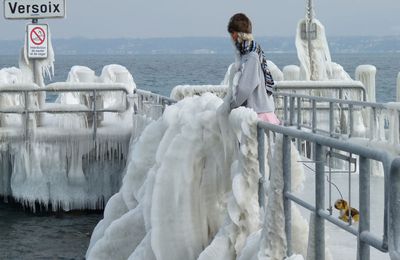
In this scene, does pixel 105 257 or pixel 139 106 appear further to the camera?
pixel 139 106

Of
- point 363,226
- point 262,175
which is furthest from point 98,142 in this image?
point 363,226

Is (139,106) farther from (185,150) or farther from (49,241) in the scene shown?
(185,150)

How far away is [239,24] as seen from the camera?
789cm

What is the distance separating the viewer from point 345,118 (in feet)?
52.9

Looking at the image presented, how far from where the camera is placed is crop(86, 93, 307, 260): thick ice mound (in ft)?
21.5

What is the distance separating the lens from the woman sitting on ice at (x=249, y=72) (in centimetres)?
775

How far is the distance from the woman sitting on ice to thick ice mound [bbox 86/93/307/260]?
274mm

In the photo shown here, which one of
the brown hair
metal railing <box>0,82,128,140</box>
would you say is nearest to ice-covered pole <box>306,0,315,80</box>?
metal railing <box>0,82,128,140</box>

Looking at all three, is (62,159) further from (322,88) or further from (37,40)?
(322,88)

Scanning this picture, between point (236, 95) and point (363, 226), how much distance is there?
317cm

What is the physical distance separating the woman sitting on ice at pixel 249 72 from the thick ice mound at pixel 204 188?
274mm

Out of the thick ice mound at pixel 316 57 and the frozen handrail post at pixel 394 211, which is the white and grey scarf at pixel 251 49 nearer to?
the frozen handrail post at pixel 394 211

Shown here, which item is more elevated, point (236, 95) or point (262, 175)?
point (236, 95)

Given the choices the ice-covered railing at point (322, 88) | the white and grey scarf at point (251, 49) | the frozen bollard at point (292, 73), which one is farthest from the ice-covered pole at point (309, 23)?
the white and grey scarf at point (251, 49)
